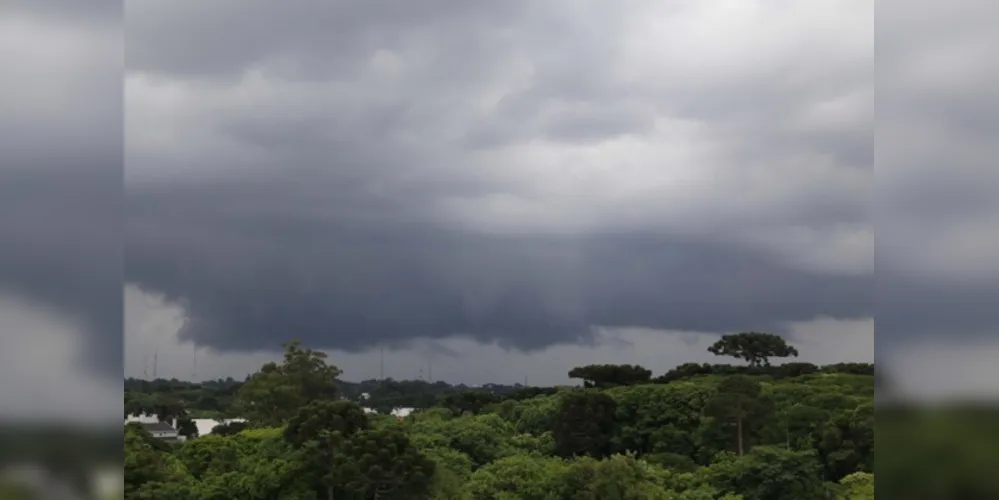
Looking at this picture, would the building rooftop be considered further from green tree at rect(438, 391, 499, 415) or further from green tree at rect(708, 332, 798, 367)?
green tree at rect(708, 332, 798, 367)

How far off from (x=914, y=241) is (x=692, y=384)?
26.7 ft

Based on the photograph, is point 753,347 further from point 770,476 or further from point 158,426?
point 158,426

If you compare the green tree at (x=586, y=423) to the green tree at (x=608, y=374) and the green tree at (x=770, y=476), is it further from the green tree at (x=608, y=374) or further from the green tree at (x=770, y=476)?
the green tree at (x=770, y=476)

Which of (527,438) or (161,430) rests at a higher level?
(161,430)

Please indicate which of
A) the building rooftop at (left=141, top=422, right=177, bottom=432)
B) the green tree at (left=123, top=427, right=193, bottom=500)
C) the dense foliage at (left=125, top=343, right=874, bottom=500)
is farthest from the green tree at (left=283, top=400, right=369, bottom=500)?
the building rooftop at (left=141, top=422, right=177, bottom=432)

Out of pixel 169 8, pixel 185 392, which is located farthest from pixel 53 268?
pixel 185 392

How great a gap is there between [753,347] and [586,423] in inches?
83.5

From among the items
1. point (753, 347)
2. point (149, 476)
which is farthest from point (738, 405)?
point (149, 476)

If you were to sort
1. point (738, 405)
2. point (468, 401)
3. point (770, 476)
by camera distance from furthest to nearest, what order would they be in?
1. point (468, 401)
2. point (738, 405)
3. point (770, 476)

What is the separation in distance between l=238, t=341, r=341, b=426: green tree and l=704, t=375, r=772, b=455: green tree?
4.18 metres

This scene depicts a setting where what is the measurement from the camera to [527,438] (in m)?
9.09

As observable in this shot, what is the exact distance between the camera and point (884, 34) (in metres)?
2.09

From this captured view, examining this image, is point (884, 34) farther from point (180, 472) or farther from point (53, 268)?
point (180, 472)

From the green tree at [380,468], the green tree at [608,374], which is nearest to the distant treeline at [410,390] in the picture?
the green tree at [608,374]
